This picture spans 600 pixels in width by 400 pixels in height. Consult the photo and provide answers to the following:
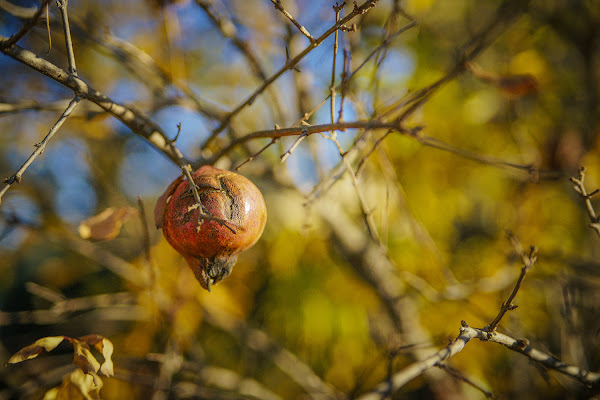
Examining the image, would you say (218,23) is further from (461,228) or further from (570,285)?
(461,228)

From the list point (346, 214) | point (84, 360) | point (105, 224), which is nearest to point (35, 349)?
point (84, 360)

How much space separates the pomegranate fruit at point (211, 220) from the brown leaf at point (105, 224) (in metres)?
0.24

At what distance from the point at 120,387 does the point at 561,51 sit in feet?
13.7

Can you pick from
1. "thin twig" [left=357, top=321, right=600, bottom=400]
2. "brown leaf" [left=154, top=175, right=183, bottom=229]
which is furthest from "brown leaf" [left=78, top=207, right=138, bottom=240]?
"thin twig" [left=357, top=321, right=600, bottom=400]

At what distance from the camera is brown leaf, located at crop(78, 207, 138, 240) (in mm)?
1004

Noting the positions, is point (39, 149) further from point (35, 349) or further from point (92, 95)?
point (35, 349)

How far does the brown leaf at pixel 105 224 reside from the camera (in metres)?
1.00

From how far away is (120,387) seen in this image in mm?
2719

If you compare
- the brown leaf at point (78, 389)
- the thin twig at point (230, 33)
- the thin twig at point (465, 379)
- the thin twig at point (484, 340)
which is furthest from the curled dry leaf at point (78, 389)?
the thin twig at point (230, 33)

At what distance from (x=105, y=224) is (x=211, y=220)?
0.45m

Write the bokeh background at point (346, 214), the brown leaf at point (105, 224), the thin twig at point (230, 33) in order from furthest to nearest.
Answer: the bokeh background at point (346, 214)
the thin twig at point (230, 33)
the brown leaf at point (105, 224)

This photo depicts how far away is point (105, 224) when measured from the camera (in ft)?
3.38

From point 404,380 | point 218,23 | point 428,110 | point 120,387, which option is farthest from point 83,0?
point 404,380

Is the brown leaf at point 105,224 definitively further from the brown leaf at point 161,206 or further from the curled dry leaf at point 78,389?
the curled dry leaf at point 78,389
